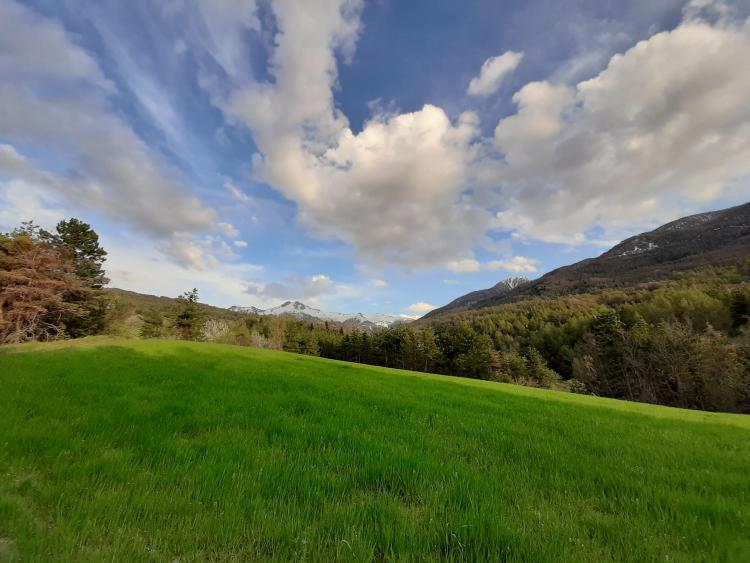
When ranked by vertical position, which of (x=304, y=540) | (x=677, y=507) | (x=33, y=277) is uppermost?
(x=33, y=277)

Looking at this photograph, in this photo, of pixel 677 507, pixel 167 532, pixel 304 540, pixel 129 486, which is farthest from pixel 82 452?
pixel 677 507

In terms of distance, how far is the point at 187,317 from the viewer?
7281 centimetres

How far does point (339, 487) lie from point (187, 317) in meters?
80.4

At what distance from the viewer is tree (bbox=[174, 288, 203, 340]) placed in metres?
71.9

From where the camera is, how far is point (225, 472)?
4312 millimetres

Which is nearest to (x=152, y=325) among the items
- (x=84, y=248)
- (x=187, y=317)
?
(x=187, y=317)

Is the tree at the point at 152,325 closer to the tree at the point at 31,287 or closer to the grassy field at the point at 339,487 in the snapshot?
the tree at the point at 31,287

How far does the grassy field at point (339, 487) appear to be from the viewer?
2.96 m

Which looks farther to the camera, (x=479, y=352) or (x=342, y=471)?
(x=479, y=352)

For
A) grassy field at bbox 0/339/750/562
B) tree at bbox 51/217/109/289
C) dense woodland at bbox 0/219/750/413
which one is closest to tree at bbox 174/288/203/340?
dense woodland at bbox 0/219/750/413

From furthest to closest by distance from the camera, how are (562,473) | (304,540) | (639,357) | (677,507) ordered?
(639,357)
(562,473)
(677,507)
(304,540)

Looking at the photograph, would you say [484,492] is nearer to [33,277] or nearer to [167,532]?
[167,532]

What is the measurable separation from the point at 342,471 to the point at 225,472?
1.57m

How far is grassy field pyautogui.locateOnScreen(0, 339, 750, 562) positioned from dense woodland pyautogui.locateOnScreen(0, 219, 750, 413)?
39.2m
